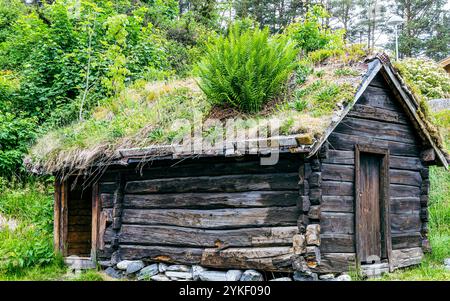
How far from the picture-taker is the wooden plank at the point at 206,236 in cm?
857

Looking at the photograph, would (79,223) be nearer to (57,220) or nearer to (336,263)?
(57,220)

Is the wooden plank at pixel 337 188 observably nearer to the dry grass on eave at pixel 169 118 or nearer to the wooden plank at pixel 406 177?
the dry grass on eave at pixel 169 118

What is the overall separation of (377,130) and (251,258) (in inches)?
129

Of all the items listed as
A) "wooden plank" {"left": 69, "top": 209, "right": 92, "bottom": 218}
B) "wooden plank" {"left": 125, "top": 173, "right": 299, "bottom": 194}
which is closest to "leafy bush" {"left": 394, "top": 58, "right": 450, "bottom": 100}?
"wooden plank" {"left": 69, "top": 209, "right": 92, "bottom": 218}

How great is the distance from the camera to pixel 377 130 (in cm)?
993

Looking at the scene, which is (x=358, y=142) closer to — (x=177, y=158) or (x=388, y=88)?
(x=388, y=88)

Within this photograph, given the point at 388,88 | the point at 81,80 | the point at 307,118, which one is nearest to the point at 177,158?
the point at 307,118

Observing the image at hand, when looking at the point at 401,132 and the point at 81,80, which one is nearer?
the point at 401,132

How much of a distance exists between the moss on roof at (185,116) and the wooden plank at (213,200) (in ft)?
3.18

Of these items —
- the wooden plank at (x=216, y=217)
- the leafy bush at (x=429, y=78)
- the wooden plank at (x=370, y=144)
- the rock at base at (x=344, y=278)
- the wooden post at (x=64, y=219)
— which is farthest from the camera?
the leafy bush at (x=429, y=78)

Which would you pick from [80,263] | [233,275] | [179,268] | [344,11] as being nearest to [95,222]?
[80,263]

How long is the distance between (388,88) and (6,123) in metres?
10.7

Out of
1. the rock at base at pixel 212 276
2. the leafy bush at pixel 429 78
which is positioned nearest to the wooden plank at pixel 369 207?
the rock at base at pixel 212 276

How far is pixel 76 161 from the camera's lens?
33.1 feet
